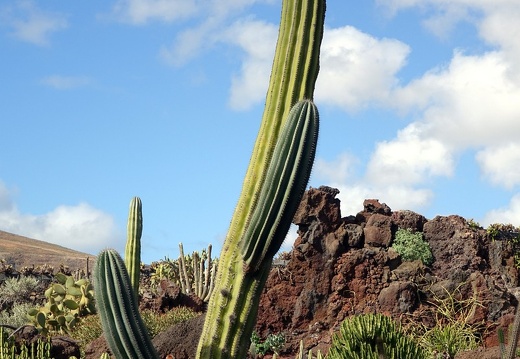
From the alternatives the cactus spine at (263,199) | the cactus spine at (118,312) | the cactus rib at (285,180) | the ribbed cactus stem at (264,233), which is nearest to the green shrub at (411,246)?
the cactus spine at (263,199)

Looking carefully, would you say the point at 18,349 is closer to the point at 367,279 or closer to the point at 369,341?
the point at 369,341

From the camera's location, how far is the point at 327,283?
13.0 metres

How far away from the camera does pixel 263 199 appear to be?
4.68m

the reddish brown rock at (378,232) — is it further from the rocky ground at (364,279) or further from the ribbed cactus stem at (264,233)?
the ribbed cactus stem at (264,233)

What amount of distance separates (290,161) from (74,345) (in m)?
5.83

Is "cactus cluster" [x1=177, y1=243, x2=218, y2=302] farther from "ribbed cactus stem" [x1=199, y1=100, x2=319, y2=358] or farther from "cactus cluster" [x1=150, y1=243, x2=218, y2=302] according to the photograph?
"ribbed cactus stem" [x1=199, y1=100, x2=319, y2=358]

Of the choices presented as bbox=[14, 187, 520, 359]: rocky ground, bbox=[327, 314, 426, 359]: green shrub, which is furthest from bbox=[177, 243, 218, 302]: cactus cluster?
bbox=[327, 314, 426, 359]: green shrub

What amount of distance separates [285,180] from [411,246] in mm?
9159

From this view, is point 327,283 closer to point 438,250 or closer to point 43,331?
point 438,250

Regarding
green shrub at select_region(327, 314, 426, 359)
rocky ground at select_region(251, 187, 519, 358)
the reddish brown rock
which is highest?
the reddish brown rock

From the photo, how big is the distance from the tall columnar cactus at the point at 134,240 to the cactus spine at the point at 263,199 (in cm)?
388

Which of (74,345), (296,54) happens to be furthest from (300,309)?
(296,54)

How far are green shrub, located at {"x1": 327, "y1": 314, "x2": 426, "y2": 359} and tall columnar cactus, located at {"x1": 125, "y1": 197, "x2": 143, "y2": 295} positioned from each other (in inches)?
139

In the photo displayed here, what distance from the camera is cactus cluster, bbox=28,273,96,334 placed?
13.8 m
